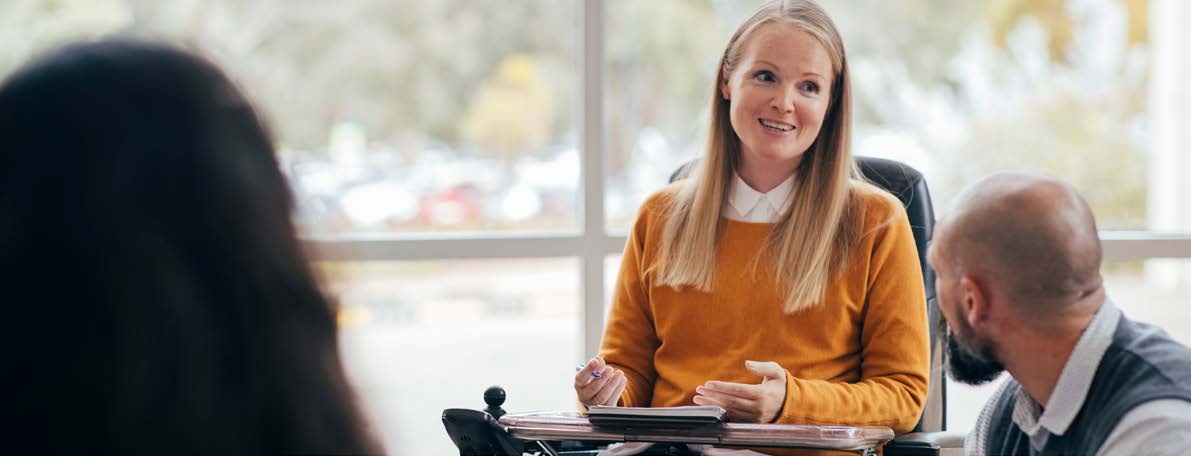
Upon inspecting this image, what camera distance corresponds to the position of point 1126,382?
1464mm

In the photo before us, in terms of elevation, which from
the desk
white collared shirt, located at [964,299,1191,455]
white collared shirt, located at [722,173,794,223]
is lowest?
the desk

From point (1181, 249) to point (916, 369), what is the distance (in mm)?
1715

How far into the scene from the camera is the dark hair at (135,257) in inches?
28.3

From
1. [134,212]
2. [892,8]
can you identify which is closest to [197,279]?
[134,212]

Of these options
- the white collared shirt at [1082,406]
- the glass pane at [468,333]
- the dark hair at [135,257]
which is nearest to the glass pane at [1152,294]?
the glass pane at [468,333]

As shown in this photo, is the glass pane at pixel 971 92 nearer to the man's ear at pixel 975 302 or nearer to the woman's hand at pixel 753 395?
the woman's hand at pixel 753 395

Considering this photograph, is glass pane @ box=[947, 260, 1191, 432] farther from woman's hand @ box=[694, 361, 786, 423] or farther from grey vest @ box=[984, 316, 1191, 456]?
grey vest @ box=[984, 316, 1191, 456]

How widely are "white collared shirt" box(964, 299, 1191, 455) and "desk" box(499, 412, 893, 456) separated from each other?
0.56 feet

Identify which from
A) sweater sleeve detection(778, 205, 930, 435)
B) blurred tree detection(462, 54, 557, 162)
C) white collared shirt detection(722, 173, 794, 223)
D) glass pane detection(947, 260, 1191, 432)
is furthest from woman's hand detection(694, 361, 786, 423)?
glass pane detection(947, 260, 1191, 432)

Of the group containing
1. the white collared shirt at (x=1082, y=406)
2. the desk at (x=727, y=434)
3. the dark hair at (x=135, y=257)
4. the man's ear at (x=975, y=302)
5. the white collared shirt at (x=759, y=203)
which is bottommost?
the desk at (x=727, y=434)

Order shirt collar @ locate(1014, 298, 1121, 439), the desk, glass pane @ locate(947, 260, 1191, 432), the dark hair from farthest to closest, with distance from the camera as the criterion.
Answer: glass pane @ locate(947, 260, 1191, 432)
the desk
shirt collar @ locate(1014, 298, 1121, 439)
the dark hair

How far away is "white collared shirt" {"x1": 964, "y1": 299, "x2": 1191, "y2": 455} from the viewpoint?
1.38 metres

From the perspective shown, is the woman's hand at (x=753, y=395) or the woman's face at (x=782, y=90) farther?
the woman's face at (x=782, y=90)

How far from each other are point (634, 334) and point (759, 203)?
35 cm
